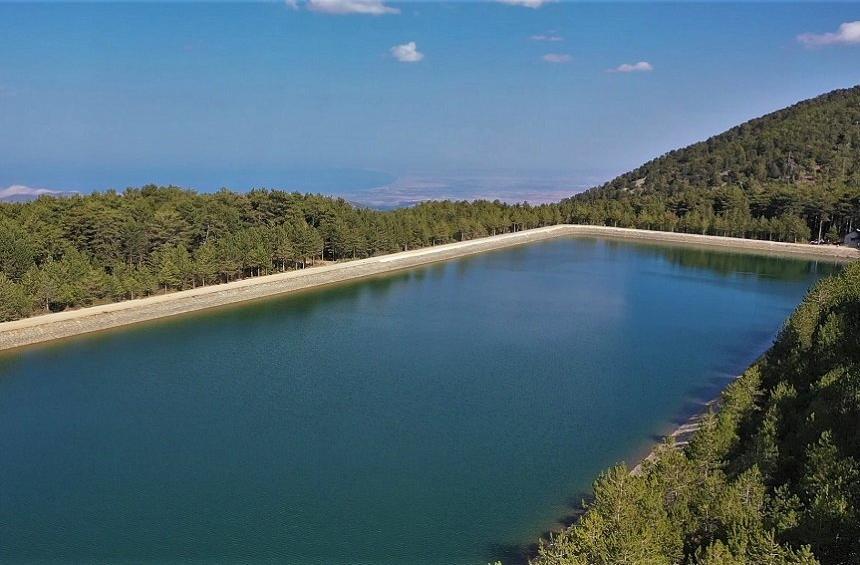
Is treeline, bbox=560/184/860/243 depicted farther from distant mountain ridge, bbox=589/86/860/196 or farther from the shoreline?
distant mountain ridge, bbox=589/86/860/196

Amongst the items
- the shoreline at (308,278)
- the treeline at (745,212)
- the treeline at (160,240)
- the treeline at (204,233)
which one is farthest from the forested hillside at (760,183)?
the treeline at (160,240)

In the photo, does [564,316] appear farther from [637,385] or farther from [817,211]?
[817,211]

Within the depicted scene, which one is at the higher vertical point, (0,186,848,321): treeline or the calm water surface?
(0,186,848,321): treeline

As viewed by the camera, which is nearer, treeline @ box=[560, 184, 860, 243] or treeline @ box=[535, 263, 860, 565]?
treeline @ box=[535, 263, 860, 565]

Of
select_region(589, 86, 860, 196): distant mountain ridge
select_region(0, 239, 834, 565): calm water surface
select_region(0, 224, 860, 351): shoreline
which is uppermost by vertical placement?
select_region(589, 86, 860, 196): distant mountain ridge

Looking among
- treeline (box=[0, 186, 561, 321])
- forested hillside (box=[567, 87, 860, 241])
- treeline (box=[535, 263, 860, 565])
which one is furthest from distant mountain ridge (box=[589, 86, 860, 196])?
treeline (box=[535, 263, 860, 565])

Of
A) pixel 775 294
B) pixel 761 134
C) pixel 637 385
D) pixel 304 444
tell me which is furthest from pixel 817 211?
pixel 304 444

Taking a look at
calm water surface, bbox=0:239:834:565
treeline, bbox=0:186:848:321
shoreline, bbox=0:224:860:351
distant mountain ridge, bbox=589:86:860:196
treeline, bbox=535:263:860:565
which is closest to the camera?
treeline, bbox=535:263:860:565
